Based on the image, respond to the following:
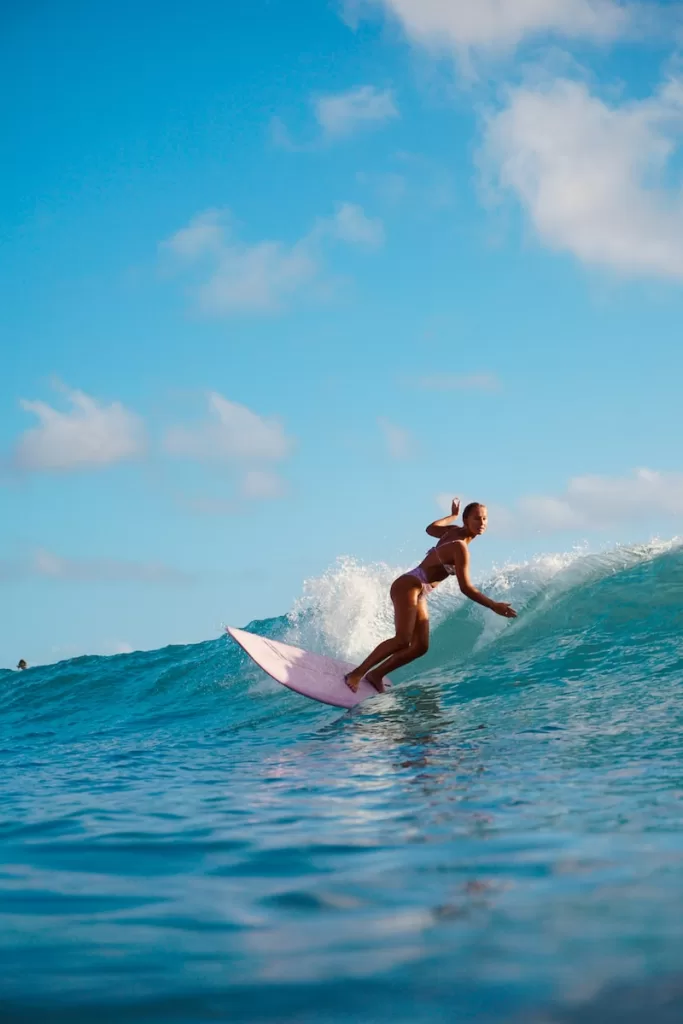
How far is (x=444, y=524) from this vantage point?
873 cm

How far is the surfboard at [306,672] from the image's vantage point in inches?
349

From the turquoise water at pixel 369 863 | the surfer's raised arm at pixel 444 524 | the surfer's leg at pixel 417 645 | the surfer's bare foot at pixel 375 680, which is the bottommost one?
the turquoise water at pixel 369 863

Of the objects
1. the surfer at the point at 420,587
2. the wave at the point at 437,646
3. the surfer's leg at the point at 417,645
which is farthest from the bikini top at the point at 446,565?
the wave at the point at 437,646

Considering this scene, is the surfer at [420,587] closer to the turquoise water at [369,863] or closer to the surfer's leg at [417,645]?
the surfer's leg at [417,645]

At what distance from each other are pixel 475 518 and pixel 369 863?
532 cm

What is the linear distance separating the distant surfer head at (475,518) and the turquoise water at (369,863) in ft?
5.37

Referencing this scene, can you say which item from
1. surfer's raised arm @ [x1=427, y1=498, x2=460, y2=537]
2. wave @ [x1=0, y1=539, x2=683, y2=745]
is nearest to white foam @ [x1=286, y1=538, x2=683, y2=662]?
wave @ [x1=0, y1=539, x2=683, y2=745]

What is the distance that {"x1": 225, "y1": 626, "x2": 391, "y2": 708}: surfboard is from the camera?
29.1ft

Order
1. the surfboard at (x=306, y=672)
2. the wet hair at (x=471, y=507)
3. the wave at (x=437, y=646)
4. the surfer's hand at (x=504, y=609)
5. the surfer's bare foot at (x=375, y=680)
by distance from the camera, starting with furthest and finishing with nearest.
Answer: the wave at (x=437, y=646), the surfer's bare foot at (x=375, y=680), the surfboard at (x=306, y=672), the wet hair at (x=471, y=507), the surfer's hand at (x=504, y=609)

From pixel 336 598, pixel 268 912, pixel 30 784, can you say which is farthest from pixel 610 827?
pixel 336 598

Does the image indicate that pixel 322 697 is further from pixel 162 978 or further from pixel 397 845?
pixel 162 978

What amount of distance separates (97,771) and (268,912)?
4.11 m

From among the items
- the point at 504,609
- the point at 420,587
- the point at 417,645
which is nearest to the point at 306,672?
the point at 417,645

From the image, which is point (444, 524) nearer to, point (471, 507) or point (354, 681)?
point (471, 507)
